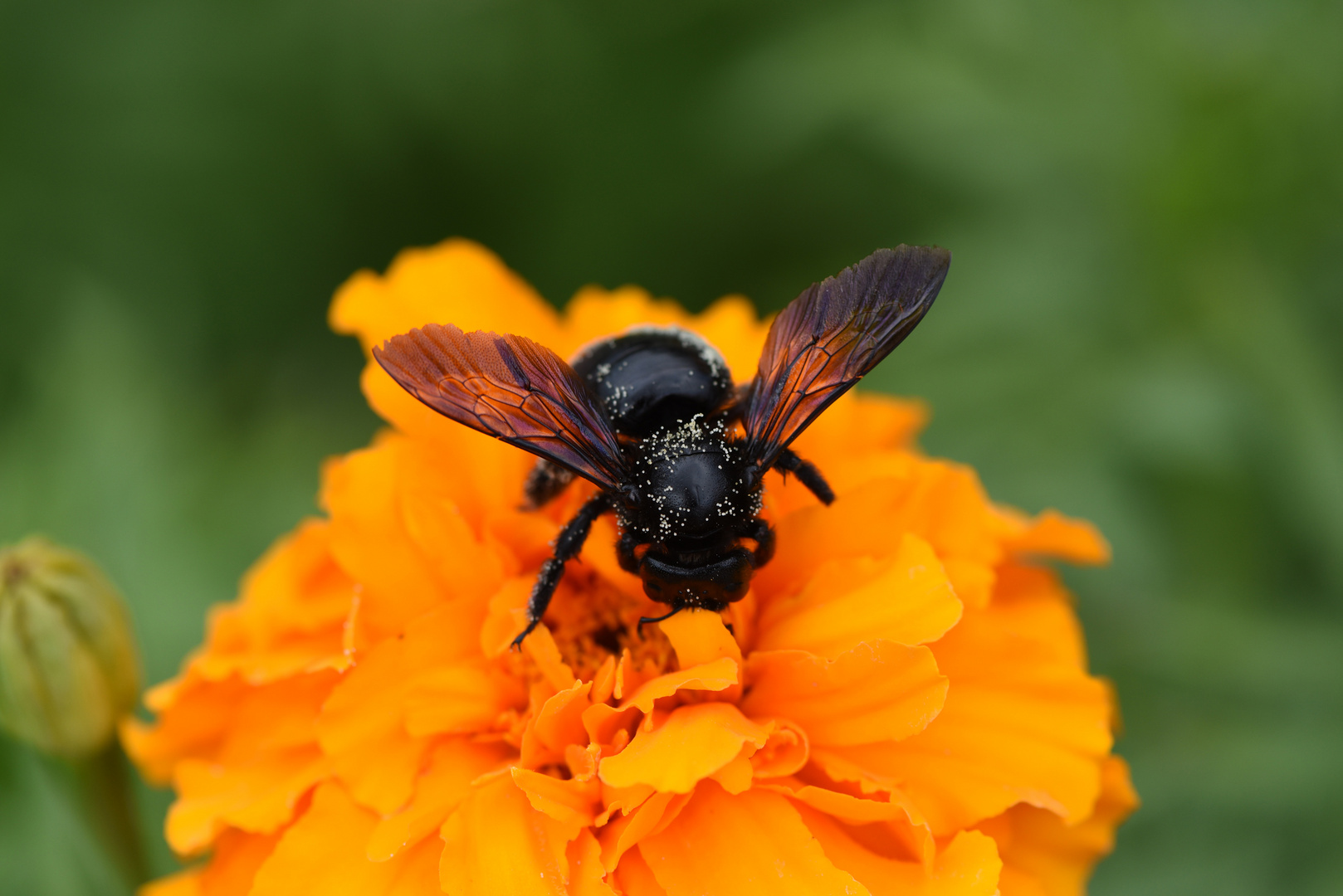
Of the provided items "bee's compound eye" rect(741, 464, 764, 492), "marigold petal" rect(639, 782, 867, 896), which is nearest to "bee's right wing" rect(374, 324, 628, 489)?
"bee's compound eye" rect(741, 464, 764, 492)

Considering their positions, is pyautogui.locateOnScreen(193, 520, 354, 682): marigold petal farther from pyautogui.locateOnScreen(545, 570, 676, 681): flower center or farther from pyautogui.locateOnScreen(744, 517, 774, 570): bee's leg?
pyautogui.locateOnScreen(744, 517, 774, 570): bee's leg

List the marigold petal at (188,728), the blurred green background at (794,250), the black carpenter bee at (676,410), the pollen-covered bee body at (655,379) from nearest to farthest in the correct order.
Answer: the black carpenter bee at (676,410)
the pollen-covered bee body at (655,379)
the marigold petal at (188,728)
the blurred green background at (794,250)

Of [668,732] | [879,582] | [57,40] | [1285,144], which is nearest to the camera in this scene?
[668,732]

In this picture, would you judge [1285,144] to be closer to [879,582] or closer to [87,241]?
[879,582]

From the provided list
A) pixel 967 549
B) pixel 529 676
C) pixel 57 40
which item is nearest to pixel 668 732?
pixel 529 676

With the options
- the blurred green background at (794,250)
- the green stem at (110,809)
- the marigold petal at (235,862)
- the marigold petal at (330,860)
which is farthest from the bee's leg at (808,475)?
the blurred green background at (794,250)

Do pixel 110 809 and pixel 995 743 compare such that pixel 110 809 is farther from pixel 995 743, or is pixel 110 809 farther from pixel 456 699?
pixel 995 743

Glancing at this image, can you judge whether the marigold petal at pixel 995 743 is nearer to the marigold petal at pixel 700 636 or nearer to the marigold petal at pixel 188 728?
the marigold petal at pixel 700 636
